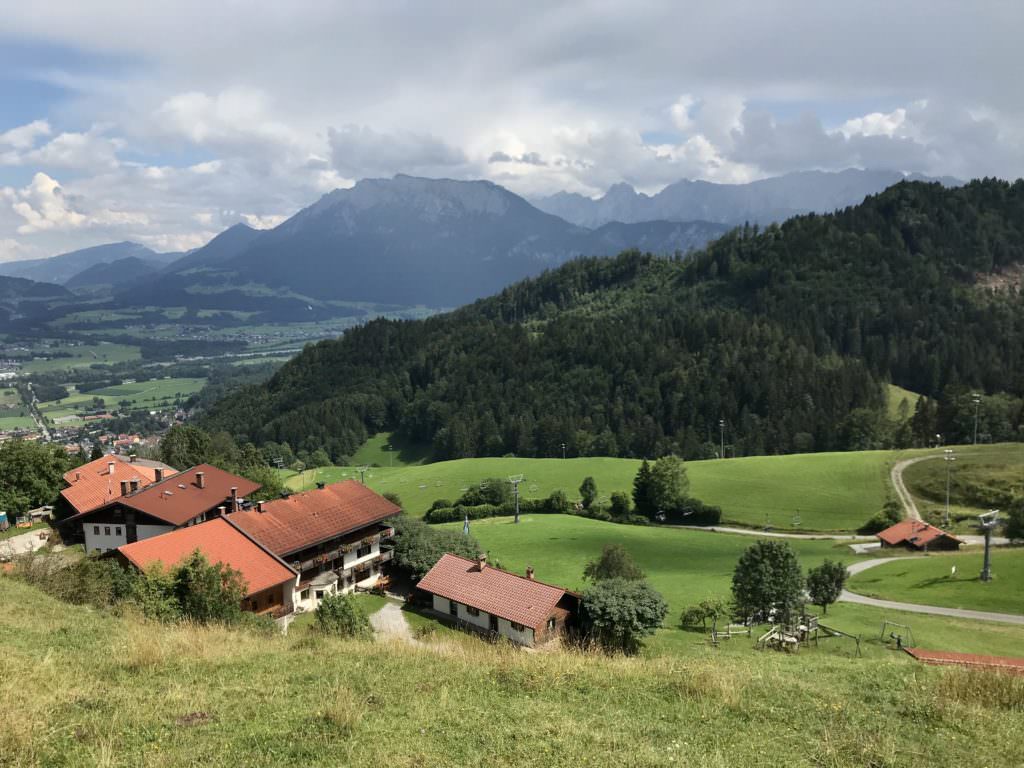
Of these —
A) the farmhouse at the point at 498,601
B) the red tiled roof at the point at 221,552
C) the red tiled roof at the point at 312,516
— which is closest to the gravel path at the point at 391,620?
the farmhouse at the point at 498,601

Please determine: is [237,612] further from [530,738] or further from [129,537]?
[129,537]

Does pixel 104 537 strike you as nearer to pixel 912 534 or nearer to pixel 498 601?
pixel 498 601

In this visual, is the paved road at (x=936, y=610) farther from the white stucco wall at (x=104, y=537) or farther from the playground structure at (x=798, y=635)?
the white stucco wall at (x=104, y=537)

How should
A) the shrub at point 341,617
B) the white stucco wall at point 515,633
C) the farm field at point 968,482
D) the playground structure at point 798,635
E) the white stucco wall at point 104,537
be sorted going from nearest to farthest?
the shrub at point 341,617, the playground structure at point 798,635, the white stucco wall at point 515,633, the white stucco wall at point 104,537, the farm field at point 968,482

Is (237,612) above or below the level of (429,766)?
below

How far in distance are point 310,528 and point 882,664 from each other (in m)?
39.1

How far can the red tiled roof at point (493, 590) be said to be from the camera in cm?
3944

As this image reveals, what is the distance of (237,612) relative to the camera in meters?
29.1

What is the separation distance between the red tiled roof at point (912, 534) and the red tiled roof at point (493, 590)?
46.3m

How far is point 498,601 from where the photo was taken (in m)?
41.3

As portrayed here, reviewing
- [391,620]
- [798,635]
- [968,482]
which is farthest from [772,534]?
[391,620]

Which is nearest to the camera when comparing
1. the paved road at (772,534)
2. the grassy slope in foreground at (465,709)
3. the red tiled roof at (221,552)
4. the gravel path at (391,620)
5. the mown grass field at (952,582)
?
the grassy slope in foreground at (465,709)

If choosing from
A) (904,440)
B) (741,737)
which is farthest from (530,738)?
(904,440)

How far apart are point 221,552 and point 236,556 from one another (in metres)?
0.87
